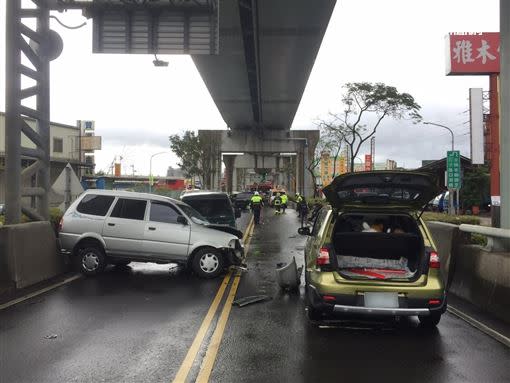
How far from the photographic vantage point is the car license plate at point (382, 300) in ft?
19.7

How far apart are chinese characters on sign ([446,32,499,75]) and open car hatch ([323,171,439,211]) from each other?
25.7 metres

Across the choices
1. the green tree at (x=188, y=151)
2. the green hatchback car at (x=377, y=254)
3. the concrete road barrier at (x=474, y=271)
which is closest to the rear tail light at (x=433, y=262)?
the green hatchback car at (x=377, y=254)

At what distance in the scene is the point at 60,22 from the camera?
1195cm

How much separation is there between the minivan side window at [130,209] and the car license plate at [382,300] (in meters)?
5.93

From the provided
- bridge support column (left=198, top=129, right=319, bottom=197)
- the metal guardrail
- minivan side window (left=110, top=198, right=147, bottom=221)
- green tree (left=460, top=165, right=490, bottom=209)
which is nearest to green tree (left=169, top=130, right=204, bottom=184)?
bridge support column (left=198, top=129, right=319, bottom=197)

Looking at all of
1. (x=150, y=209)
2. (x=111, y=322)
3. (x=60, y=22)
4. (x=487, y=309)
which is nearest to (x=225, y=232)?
(x=150, y=209)

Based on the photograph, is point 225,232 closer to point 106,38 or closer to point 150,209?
point 150,209

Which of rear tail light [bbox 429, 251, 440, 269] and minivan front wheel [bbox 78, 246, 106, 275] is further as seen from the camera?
minivan front wheel [bbox 78, 246, 106, 275]

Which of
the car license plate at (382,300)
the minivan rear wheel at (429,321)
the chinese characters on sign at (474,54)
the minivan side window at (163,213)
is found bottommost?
the minivan rear wheel at (429,321)

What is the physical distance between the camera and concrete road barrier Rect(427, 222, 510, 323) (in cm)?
722

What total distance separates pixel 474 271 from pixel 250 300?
3.68 meters

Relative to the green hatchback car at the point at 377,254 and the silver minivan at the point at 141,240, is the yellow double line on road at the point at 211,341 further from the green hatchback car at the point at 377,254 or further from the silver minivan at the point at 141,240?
the green hatchback car at the point at 377,254

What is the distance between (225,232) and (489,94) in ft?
77.7

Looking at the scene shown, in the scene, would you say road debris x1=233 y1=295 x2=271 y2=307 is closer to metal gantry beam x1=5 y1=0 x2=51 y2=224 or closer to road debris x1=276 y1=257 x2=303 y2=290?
road debris x1=276 y1=257 x2=303 y2=290
